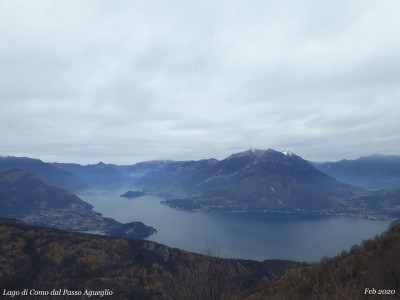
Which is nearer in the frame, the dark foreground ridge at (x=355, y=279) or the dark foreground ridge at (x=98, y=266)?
the dark foreground ridge at (x=355, y=279)

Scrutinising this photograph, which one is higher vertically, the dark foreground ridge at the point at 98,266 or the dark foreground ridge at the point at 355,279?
the dark foreground ridge at the point at 355,279

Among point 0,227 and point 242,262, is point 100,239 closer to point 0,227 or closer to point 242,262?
point 0,227

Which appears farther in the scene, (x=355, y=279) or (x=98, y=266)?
(x=98, y=266)

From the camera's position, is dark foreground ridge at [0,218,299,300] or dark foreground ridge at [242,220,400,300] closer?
dark foreground ridge at [242,220,400,300]

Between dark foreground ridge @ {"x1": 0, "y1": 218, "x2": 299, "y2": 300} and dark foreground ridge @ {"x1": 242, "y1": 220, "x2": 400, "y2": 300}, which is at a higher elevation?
dark foreground ridge @ {"x1": 242, "y1": 220, "x2": 400, "y2": 300}

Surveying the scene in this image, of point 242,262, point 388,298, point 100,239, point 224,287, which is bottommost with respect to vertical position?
point 242,262

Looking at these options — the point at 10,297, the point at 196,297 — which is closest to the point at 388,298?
the point at 196,297


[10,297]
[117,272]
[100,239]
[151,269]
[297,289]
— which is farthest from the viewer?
[100,239]

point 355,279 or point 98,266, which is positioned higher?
point 355,279
